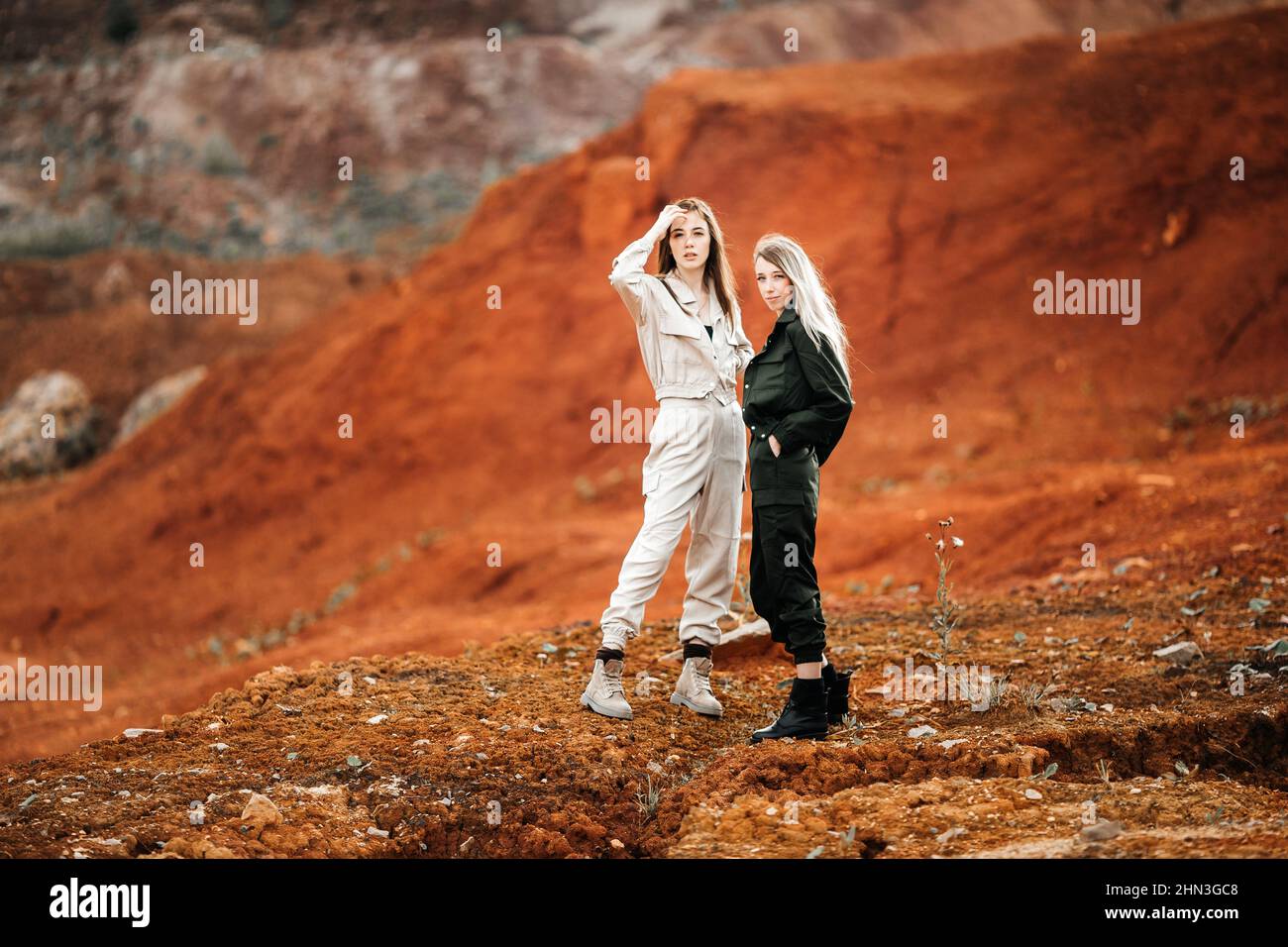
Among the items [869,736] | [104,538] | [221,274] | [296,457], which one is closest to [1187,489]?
[869,736]

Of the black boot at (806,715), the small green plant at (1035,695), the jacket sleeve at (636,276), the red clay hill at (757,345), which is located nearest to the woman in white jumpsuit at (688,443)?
the jacket sleeve at (636,276)

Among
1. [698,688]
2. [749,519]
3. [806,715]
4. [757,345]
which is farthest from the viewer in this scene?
[757,345]

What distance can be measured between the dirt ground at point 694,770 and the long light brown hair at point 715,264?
1.65m

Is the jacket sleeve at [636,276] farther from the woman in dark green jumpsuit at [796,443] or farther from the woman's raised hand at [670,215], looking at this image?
the woman in dark green jumpsuit at [796,443]

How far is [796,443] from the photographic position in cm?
439

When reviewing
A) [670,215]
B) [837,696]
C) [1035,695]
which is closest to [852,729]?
[837,696]

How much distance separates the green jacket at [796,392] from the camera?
4359mm

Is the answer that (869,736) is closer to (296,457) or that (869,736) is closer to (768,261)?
(768,261)

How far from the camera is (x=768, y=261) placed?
455 cm

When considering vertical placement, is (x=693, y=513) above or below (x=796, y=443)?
below

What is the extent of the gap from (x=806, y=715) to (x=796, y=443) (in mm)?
989

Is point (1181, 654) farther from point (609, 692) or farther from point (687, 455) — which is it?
point (609, 692)

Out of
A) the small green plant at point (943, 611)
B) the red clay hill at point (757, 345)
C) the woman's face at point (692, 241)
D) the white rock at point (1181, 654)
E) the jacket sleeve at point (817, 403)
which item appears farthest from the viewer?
the red clay hill at point (757, 345)

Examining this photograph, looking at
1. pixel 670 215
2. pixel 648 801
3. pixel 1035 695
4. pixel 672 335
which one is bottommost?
pixel 648 801
